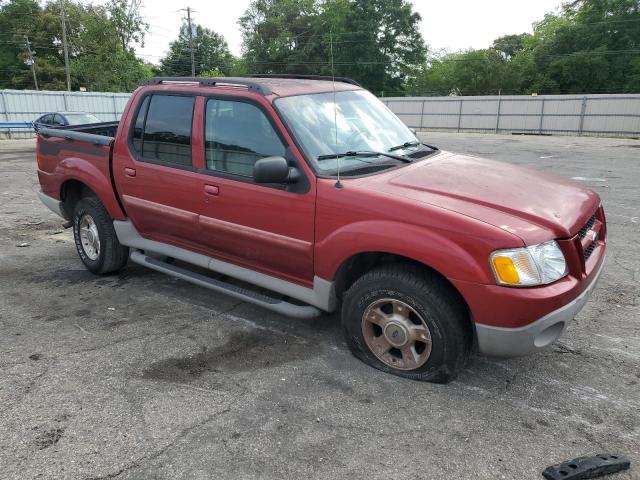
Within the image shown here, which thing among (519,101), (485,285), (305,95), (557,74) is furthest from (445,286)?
(557,74)

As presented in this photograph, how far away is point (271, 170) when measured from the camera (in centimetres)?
330

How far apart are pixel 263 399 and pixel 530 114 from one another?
31.8 m

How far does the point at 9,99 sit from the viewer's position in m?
25.9

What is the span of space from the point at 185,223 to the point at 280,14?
71.9m

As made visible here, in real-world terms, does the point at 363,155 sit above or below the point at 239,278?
above

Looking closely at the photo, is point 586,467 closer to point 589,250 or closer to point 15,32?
point 589,250

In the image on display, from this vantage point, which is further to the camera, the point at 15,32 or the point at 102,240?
the point at 15,32

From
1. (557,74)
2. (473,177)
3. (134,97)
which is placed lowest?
(473,177)

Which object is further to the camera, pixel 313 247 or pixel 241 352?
pixel 241 352

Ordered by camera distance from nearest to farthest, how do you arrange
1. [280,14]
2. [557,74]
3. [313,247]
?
[313,247], [557,74], [280,14]

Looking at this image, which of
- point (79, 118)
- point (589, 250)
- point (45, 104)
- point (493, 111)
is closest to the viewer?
point (589, 250)

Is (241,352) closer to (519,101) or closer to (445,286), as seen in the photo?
(445,286)

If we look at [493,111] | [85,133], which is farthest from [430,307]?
[493,111]

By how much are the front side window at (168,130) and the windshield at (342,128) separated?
37.3 inches
